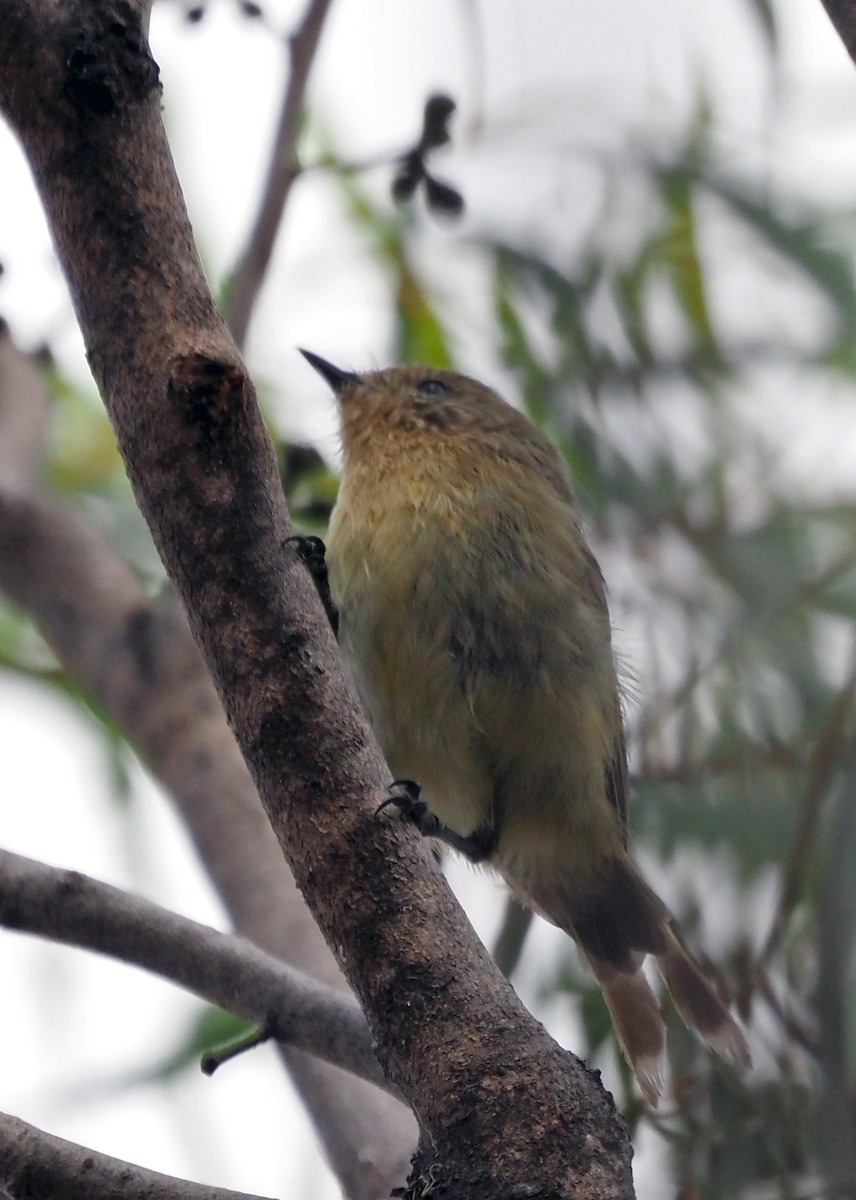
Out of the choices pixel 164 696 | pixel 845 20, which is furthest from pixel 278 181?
pixel 845 20

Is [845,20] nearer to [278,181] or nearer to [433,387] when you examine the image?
[278,181]

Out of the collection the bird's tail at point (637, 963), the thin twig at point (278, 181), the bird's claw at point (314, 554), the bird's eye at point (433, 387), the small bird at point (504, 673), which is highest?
the thin twig at point (278, 181)

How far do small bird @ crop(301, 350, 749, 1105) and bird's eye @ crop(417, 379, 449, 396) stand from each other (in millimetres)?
56

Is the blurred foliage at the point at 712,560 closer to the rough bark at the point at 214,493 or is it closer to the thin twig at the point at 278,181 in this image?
the thin twig at the point at 278,181

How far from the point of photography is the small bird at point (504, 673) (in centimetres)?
232

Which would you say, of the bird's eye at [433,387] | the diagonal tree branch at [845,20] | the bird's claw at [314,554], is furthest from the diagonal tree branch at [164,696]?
the diagonal tree branch at [845,20]

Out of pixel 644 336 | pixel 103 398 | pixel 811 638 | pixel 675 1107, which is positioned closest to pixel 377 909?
pixel 103 398

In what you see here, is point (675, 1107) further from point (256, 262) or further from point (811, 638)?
point (256, 262)

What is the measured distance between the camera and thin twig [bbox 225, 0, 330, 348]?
2.27 metres

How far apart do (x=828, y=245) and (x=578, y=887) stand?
132 cm

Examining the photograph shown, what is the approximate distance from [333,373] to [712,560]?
2.69 feet

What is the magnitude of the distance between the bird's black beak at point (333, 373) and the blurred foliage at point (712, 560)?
0.62ft

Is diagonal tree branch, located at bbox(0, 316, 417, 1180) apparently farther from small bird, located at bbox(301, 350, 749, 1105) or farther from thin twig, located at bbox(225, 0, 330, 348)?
thin twig, located at bbox(225, 0, 330, 348)

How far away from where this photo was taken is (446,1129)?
1050mm
